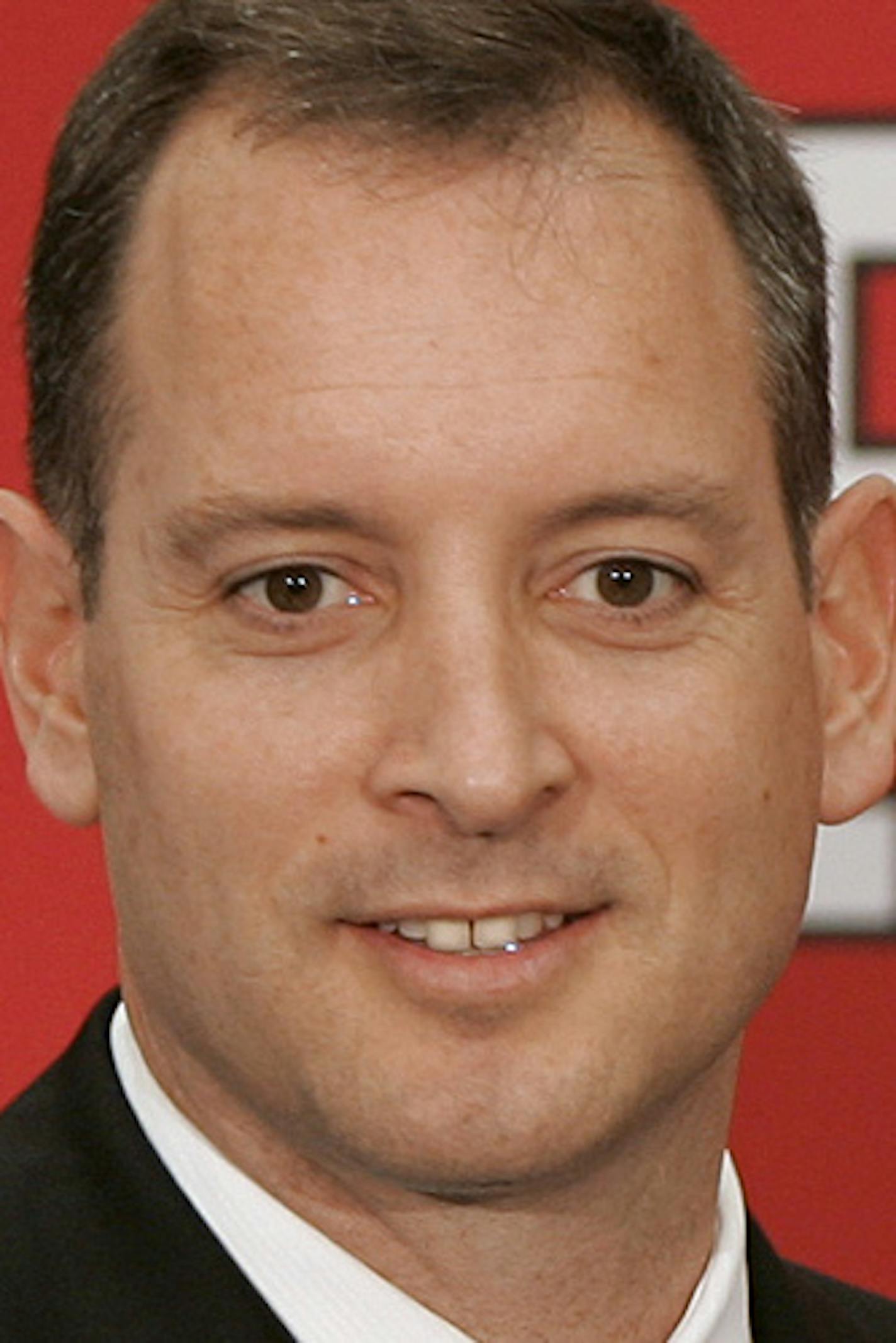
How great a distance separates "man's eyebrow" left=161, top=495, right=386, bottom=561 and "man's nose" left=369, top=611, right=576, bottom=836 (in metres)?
0.06

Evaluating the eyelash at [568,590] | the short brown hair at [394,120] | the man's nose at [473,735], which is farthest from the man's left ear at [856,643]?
the man's nose at [473,735]

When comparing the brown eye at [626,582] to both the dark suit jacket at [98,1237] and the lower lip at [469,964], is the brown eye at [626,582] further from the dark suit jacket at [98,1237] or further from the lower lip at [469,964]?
the dark suit jacket at [98,1237]

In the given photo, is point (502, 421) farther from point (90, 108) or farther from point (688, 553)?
point (90, 108)

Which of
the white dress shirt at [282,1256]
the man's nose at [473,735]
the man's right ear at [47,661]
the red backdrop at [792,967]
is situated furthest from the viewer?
the red backdrop at [792,967]

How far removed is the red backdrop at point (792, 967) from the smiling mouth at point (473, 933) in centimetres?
83

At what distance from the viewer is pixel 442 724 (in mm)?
1369

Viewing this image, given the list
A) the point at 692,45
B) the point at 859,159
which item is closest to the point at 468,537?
the point at 692,45

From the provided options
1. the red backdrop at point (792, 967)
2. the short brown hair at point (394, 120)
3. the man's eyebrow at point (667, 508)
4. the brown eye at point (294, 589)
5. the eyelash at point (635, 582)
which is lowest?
the red backdrop at point (792, 967)

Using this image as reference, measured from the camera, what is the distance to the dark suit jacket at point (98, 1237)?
4.79ft

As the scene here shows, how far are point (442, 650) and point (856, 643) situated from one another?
339 mm

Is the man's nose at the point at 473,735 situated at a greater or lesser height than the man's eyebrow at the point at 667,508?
lesser

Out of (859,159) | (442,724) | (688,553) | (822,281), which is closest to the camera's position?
(442,724)

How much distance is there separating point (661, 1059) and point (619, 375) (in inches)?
11.8

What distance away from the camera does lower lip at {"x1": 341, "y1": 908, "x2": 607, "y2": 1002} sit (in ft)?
4.65
